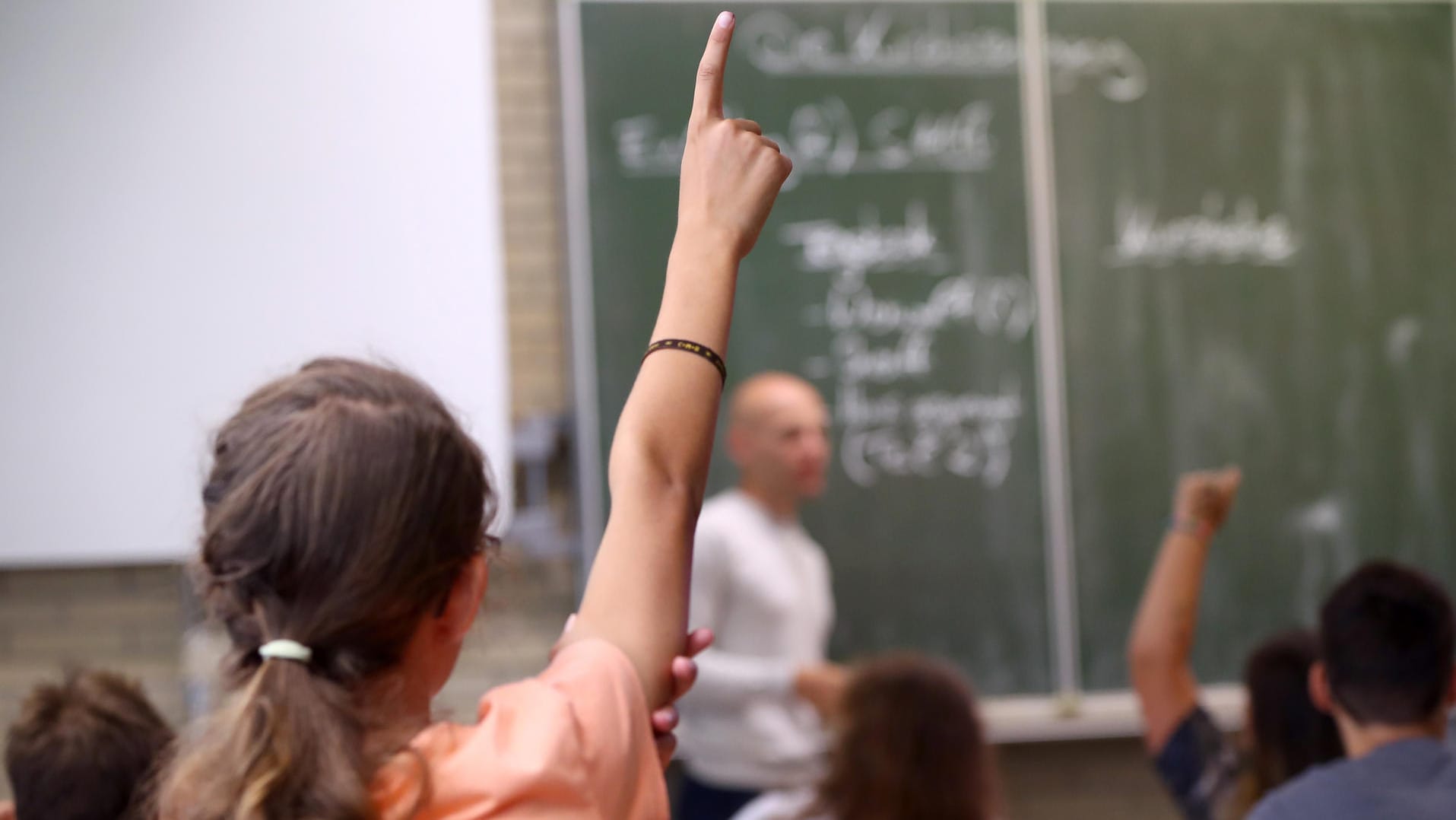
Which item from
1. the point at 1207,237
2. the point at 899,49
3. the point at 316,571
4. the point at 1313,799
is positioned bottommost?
the point at 1313,799

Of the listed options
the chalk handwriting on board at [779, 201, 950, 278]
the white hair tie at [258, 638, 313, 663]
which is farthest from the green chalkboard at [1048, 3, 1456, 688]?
the white hair tie at [258, 638, 313, 663]

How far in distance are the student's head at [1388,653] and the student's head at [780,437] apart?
1.35 m

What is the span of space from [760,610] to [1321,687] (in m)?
1.45

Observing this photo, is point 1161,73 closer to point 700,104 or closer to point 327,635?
point 700,104

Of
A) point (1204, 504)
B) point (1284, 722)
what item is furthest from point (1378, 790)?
point (1204, 504)

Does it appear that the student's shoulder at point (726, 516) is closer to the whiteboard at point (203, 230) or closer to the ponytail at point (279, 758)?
the whiteboard at point (203, 230)

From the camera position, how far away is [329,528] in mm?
791

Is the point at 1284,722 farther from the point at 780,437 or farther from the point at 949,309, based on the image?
the point at 949,309

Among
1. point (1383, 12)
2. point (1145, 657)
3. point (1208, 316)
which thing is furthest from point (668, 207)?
point (1383, 12)

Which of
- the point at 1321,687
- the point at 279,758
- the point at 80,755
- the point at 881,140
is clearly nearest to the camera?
the point at 279,758

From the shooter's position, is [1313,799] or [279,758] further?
[1313,799]

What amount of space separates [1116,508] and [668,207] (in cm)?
121

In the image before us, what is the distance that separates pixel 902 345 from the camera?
310 cm

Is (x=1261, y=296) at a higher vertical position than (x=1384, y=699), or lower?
higher
